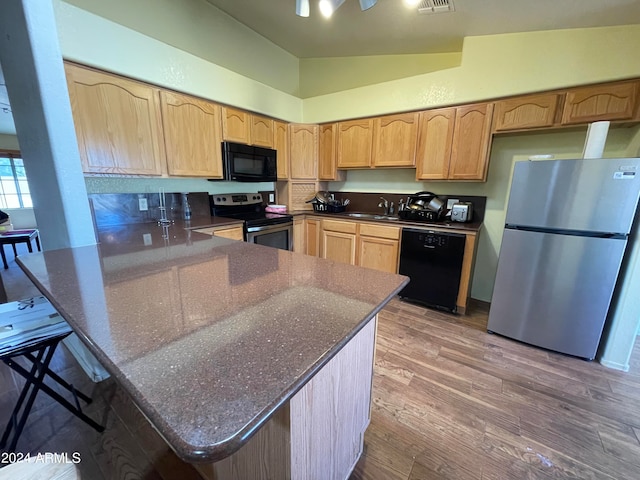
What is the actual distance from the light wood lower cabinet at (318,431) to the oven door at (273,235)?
1.91 m

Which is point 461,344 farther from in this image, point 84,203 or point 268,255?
point 84,203

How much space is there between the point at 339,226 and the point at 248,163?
4.27 feet

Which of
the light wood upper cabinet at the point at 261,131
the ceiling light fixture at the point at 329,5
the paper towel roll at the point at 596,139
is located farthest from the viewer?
the light wood upper cabinet at the point at 261,131

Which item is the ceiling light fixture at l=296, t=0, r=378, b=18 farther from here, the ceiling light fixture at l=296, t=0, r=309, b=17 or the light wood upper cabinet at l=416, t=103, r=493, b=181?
the light wood upper cabinet at l=416, t=103, r=493, b=181

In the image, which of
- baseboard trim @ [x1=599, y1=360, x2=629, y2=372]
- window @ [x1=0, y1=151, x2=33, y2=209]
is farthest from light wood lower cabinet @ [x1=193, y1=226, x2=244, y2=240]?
window @ [x1=0, y1=151, x2=33, y2=209]

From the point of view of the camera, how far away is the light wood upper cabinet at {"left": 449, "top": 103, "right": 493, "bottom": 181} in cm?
244

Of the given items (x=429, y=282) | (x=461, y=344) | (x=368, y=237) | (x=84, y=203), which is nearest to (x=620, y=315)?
(x=461, y=344)

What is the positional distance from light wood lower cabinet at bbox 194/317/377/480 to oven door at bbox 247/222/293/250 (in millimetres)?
1910

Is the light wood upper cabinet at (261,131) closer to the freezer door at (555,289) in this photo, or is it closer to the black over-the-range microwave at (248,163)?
the black over-the-range microwave at (248,163)

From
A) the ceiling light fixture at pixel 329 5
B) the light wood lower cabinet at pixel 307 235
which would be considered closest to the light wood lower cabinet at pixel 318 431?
the ceiling light fixture at pixel 329 5

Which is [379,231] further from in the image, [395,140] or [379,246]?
[395,140]

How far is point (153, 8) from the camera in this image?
7.45ft

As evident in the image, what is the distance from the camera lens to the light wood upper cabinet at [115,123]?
185 cm

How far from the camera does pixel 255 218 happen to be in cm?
288
